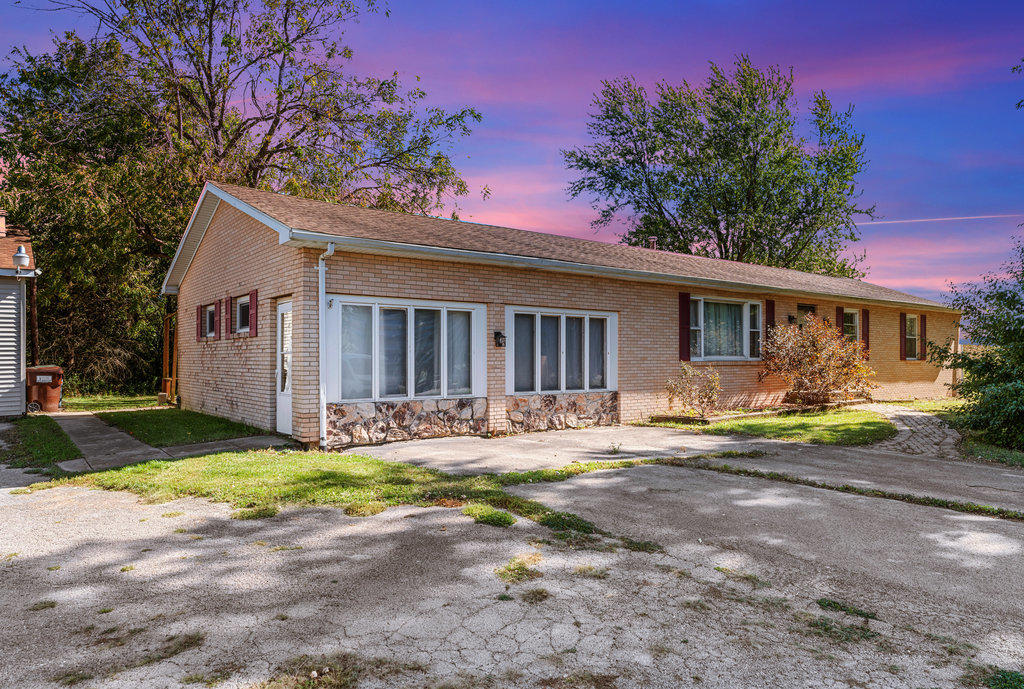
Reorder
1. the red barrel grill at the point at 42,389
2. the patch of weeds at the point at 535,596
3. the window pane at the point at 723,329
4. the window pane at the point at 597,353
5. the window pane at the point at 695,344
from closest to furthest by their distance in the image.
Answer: the patch of weeds at the point at 535,596 < the window pane at the point at 597,353 < the window pane at the point at 695,344 < the window pane at the point at 723,329 < the red barrel grill at the point at 42,389

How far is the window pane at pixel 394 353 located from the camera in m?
9.68

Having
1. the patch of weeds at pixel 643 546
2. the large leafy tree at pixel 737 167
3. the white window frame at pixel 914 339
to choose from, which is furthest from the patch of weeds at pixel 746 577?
the large leafy tree at pixel 737 167

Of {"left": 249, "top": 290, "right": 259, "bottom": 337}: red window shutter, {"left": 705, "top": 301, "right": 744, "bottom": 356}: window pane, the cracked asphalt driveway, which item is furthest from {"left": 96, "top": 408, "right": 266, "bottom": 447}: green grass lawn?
{"left": 705, "top": 301, "right": 744, "bottom": 356}: window pane

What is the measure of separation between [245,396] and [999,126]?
19.7 m

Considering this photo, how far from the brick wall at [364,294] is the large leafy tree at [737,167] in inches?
729

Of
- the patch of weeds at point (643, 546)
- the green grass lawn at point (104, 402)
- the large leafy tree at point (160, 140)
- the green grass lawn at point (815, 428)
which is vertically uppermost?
the large leafy tree at point (160, 140)

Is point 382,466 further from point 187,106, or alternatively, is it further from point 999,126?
point 187,106

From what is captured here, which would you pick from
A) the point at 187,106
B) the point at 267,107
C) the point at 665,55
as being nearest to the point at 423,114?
the point at 267,107

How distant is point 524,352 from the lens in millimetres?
11359

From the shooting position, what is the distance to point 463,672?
2688 millimetres

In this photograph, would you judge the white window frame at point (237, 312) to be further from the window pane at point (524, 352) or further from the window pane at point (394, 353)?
the window pane at point (524, 352)

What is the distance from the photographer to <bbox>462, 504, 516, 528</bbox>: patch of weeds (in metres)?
5.02

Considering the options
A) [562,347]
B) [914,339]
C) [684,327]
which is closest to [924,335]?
[914,339]

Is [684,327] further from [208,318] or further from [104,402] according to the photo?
[104,402]
